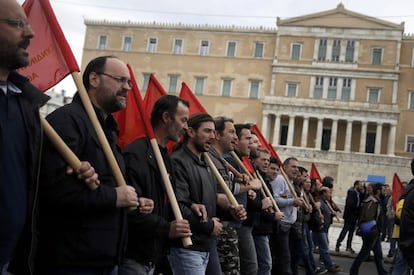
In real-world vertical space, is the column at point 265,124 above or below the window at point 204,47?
below

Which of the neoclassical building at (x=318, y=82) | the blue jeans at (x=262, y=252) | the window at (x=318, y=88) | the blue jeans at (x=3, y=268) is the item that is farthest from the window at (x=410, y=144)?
the blue jeans at (x=3, y=268)

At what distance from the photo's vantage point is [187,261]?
3498 millimetres

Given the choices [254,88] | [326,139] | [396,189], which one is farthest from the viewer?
[254,88]

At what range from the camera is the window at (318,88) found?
42.9m

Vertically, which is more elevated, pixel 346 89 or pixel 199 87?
pixel 346 89

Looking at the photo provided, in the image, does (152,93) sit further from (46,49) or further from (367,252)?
(367,252)

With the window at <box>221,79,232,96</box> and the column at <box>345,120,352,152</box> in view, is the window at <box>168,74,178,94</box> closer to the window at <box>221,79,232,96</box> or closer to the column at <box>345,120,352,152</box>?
the window at <box>221,79,232,96</box>

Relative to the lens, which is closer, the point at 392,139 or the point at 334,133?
the point at 392,139

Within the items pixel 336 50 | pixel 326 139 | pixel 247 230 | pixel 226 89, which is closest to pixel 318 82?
pixel 336 50

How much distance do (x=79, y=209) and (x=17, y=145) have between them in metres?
0.51

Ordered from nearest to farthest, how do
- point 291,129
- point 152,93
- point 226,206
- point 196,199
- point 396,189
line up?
1. point 196,199
2. point 226,206
3. point 152,93
4. point 396,189
5. point 291,129

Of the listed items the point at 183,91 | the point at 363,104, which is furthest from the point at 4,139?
the point at 363,104

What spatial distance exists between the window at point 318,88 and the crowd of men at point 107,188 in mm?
39371

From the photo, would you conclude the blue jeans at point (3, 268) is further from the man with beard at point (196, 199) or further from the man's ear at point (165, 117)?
the man's ear at point (165, 117)
